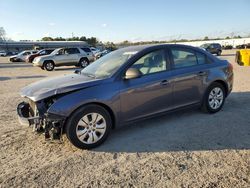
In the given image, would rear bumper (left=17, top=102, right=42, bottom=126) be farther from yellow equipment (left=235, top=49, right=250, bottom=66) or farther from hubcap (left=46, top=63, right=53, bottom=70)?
hubcap (left=46, top=63, right=53, bottom=70)

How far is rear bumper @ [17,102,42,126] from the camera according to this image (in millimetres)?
3811

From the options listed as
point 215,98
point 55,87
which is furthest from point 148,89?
point 215,98

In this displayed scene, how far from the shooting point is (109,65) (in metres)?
4.70

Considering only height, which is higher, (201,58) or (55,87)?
(201,58)

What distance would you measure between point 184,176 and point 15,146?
287cm

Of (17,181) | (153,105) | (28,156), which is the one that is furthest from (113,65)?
(17,181)

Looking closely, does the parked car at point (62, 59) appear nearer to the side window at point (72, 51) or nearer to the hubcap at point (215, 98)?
the side window at point (72, 51)

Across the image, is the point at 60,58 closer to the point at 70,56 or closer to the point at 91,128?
the point at 70,56

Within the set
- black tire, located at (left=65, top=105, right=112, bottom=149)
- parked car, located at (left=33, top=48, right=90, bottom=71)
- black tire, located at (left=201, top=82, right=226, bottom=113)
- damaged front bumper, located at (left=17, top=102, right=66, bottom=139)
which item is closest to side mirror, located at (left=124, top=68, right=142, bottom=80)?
black tire, located at (left=65, top=105, right=112, bottom=149)

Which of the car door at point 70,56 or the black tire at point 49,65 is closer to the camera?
the black tire at point 49,65

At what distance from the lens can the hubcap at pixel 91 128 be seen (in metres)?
3.87

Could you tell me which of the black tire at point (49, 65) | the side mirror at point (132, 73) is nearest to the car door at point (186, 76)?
the side mirror at point (132, 73)

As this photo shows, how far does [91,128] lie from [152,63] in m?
1.72

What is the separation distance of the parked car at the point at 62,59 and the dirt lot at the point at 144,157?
14270 millimetres
